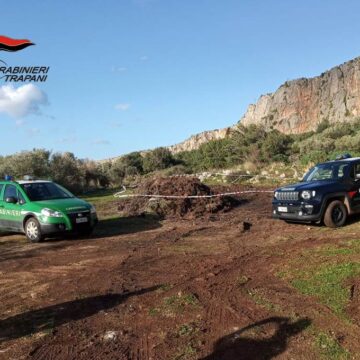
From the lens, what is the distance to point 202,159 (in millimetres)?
46219

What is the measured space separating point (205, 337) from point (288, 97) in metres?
87.9

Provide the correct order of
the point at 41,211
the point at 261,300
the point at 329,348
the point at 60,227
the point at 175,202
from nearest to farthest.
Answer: the point at 329,348, the point at 261,300, the point at 60,227, the point at 41,211, the point at 175,202

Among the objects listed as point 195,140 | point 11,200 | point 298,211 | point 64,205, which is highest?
point 195,140

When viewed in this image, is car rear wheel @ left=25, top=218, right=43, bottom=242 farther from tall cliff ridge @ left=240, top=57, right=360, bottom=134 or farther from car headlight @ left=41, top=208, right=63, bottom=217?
tall cliff ridge @ left=240, top=57, right=360, bottom=134

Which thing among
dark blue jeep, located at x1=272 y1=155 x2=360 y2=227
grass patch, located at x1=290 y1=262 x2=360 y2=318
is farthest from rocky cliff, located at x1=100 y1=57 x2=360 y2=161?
grass patch, located at x1=290 y1=262 x2=360 y2=318

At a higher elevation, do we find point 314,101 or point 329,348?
point 314,101

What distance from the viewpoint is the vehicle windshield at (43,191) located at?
12.5 metres

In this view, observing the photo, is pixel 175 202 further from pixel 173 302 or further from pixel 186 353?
pixel 186 353

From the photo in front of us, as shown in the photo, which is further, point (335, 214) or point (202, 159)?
point (202, 159)

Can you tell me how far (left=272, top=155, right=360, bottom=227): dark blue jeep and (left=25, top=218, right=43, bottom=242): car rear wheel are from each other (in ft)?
20.4

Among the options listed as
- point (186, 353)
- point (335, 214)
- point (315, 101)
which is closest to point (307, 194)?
point (335, 214)

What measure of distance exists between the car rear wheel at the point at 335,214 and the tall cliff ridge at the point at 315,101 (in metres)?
65.9

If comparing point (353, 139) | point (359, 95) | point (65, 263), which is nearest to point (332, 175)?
point (65, 263)

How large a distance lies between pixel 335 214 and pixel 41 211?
7.38 metres
